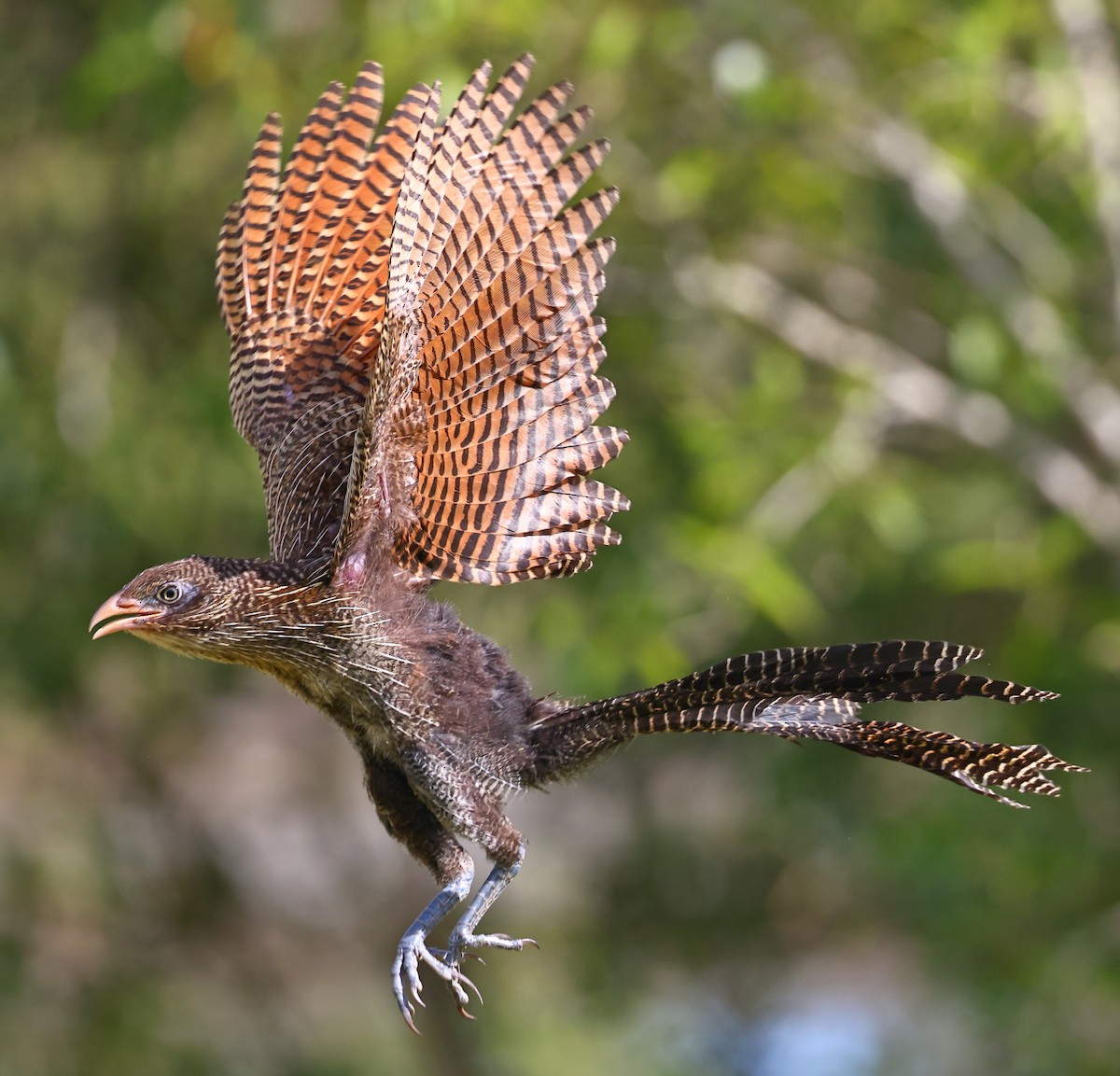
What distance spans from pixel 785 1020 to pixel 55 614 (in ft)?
20.4

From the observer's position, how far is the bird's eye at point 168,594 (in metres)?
2.00

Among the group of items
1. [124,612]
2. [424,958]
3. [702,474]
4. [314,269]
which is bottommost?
[702,474]

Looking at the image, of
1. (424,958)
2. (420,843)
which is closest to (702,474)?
(420,843)

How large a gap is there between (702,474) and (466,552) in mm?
4008

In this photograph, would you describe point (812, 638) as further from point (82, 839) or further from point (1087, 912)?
point (82, 839)

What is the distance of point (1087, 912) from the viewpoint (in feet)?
25.4

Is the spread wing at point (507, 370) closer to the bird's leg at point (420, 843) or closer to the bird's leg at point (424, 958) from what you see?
the bird's leg at point (420, 843)

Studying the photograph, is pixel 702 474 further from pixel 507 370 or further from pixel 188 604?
pixel 188 604

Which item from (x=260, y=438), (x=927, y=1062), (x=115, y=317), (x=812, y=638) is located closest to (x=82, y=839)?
(x=115, y=317)

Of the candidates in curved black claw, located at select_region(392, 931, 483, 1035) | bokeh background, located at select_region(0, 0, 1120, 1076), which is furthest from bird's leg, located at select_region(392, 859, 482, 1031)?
bokeh background, located at select_region(0, 0, 1120, 1076)

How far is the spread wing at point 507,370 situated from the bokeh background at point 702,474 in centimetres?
193

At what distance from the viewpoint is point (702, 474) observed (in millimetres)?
6148

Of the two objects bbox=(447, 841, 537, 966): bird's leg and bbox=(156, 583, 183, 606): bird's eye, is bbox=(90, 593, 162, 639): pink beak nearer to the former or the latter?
bbox=(156, 583, 183, 606): bird's eye

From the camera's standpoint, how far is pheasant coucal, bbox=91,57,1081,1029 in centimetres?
191
